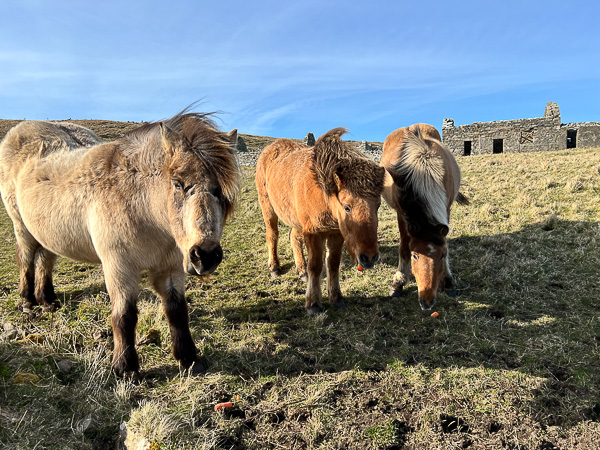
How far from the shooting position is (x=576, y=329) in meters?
3.91

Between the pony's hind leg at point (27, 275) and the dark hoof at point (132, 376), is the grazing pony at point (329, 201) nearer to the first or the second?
the dark hoof at point (132, 376)

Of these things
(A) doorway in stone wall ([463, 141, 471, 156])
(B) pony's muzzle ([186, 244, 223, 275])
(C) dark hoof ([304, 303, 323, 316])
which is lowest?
(C) dark hoof ([304, 303, 323, 316])

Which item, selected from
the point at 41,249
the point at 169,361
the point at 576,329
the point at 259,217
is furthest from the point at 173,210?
the point at 259,217

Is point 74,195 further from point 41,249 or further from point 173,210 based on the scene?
point 41,249

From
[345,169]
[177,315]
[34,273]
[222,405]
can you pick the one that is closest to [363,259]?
[345,169]

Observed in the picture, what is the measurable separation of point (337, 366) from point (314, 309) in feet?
3.95

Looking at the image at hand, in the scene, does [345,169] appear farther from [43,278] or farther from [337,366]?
[43,278]

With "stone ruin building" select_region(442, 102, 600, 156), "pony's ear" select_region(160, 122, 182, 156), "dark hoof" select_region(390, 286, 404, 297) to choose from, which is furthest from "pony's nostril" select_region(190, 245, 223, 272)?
"stone ruin building" select_region(442, 102, 600, 156)

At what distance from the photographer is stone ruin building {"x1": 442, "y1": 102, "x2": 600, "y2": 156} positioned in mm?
24141

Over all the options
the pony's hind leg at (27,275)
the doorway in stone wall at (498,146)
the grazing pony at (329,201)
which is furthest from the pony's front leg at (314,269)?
the doorway in stone wall at (498,146)

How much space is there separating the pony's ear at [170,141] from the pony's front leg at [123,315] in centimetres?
110

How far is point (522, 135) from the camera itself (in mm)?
25297

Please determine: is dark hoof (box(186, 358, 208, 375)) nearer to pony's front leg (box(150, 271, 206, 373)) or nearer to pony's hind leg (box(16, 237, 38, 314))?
pony's front leg (box(150, 271, 206, 373))

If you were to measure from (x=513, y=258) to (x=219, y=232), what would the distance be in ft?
17.9
